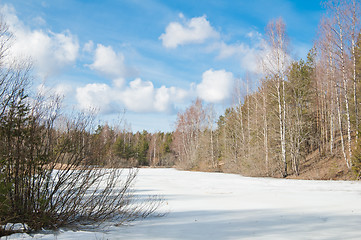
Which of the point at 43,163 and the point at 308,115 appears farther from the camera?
the point at 308,115

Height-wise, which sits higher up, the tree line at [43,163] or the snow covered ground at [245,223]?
the tree line at [43,163]

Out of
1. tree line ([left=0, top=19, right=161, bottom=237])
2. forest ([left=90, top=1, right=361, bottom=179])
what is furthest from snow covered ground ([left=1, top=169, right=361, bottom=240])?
forest ([left=90, top=1, right=361, bottom=179])

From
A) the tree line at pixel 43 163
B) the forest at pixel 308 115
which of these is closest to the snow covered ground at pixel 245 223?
the tree line at pixel 43 163

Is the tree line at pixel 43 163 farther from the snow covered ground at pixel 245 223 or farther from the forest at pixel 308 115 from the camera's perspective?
the forest at pixel 308 115

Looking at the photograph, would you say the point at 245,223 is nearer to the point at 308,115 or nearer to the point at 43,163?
the point at 43,163

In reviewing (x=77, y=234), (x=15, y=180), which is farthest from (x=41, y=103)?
(x=77, y=234)

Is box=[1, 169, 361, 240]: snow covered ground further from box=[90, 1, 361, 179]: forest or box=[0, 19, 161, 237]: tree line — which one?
box=[90, 1, 361, 179]: forest

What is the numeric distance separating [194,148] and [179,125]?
6.55 metres

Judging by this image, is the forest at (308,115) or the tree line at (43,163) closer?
the tree line at (43,163)

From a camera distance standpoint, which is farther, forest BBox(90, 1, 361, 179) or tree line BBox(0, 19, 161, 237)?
forest BBox(90, 1, 361, 179)

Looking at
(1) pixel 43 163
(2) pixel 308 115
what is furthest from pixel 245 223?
(2) pixel 308 115

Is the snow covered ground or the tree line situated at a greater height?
the tree line

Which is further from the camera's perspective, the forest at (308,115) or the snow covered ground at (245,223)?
the forest at (308,115)

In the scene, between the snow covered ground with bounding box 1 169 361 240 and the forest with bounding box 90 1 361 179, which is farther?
the forest with bounding box 90 1 361 179
